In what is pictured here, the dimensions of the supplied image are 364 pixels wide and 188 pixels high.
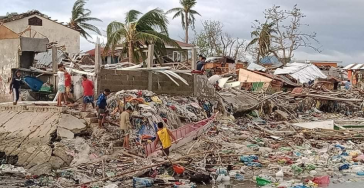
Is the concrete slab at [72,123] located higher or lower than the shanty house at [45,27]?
lower

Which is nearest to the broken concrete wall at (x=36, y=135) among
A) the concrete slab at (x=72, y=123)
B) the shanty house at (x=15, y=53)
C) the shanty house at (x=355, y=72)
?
the concrete slab at (x=72, y=123)

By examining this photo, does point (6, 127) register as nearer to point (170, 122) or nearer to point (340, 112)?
point (170, 122)

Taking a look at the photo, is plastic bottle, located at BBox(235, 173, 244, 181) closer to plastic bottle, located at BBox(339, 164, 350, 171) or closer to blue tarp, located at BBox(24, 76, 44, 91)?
plastic bottle, located at BBox(339, 164, 350, 171)

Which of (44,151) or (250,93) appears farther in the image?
(250,93)

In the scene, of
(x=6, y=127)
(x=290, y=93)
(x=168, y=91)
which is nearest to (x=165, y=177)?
(x=6, y=127)

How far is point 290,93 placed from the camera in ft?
80.4

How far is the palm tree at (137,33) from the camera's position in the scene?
67.2ft

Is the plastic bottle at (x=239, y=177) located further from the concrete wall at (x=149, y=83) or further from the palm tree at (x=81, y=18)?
the palm tree at (x=81, y=18)

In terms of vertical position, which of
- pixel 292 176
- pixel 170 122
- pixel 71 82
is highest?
pixel 71 82

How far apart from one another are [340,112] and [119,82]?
13.7m

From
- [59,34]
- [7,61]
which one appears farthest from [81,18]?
[7,61]

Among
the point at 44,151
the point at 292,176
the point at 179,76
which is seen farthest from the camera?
the point at 179,76

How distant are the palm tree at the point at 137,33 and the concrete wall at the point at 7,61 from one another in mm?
4352

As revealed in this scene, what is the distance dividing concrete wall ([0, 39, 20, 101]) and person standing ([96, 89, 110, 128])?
19.3 ft
